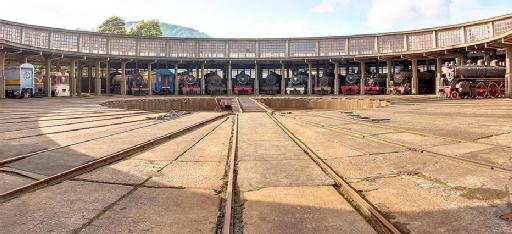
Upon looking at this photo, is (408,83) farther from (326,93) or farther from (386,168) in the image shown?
(386,168)

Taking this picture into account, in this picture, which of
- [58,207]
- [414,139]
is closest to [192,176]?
[58,207]

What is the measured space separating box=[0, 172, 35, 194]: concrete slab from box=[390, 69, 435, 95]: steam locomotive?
1705 inches

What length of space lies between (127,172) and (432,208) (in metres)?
4.53

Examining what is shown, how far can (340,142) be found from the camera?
853cm

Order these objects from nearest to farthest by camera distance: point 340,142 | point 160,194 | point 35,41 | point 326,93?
point 160,194 → point 340,142 → point 35,41 → point 326,93

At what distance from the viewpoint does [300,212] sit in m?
3.83

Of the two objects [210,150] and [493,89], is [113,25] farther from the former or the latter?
[210,150]

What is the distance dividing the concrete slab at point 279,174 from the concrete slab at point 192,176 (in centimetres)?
37

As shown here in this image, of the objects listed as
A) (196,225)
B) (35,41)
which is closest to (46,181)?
(196,225)

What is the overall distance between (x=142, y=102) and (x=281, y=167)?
1043 inches

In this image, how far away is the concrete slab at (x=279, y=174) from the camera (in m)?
4.99

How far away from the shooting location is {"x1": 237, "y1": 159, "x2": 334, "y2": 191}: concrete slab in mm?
4988

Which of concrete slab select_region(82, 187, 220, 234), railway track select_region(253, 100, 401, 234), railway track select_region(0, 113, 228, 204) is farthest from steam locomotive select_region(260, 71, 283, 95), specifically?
concrete slab select_region(82, 187, 220, 234)

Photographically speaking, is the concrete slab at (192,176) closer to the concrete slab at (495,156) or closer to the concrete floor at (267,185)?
the concrete floor at (267,185)
